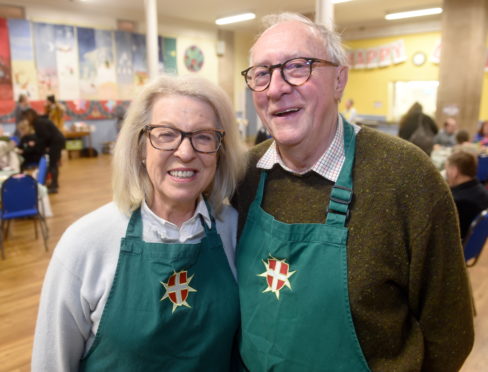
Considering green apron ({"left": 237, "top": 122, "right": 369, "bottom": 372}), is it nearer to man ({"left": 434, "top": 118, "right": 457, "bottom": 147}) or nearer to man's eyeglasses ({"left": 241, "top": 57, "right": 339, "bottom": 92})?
man's eyeglasses ({"left": 241, "top": 57, "right": 339, "bottom": 92})

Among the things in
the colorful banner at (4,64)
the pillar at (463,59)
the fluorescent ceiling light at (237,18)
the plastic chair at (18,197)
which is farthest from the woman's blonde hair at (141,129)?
the fluorescent ceiling light at (237,18)

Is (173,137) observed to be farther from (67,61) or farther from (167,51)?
(167,51)

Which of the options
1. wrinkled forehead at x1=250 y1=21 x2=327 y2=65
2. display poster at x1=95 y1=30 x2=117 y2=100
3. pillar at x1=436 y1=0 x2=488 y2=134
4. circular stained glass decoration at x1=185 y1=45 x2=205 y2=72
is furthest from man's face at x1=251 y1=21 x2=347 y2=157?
circular stained glass decoration at x1=185 y1=45 x2=205 y2=72

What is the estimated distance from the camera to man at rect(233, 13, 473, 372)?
106 centimetres

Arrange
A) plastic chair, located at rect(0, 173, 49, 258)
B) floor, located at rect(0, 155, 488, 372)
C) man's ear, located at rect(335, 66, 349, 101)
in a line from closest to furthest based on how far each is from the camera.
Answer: man's ear, located at rect(335, 66, 349, 101) < floor, located at rect(0, 155, 488, 372) < plastic chair, located at rect(0, 173, 49, 258)

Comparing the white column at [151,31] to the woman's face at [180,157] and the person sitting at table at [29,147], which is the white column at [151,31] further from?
the woman's face at [180,157]

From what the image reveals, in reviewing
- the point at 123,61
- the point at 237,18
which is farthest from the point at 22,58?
the point at 237,18

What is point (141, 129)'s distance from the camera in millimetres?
1305

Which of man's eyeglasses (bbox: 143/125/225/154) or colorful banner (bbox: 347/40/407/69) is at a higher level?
colorful banner (bbox: 347/40/407/69)

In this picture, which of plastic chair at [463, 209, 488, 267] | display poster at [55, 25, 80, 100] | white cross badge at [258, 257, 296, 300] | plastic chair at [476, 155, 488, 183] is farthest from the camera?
display poster at [55, 25, 80, 100]

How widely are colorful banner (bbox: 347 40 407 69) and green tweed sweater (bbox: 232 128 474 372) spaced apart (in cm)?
1149

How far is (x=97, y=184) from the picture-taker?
25.2 ft

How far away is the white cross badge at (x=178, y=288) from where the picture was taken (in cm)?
Result: 121

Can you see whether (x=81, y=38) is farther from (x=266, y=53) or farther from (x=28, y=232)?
(x=266, y=53)
